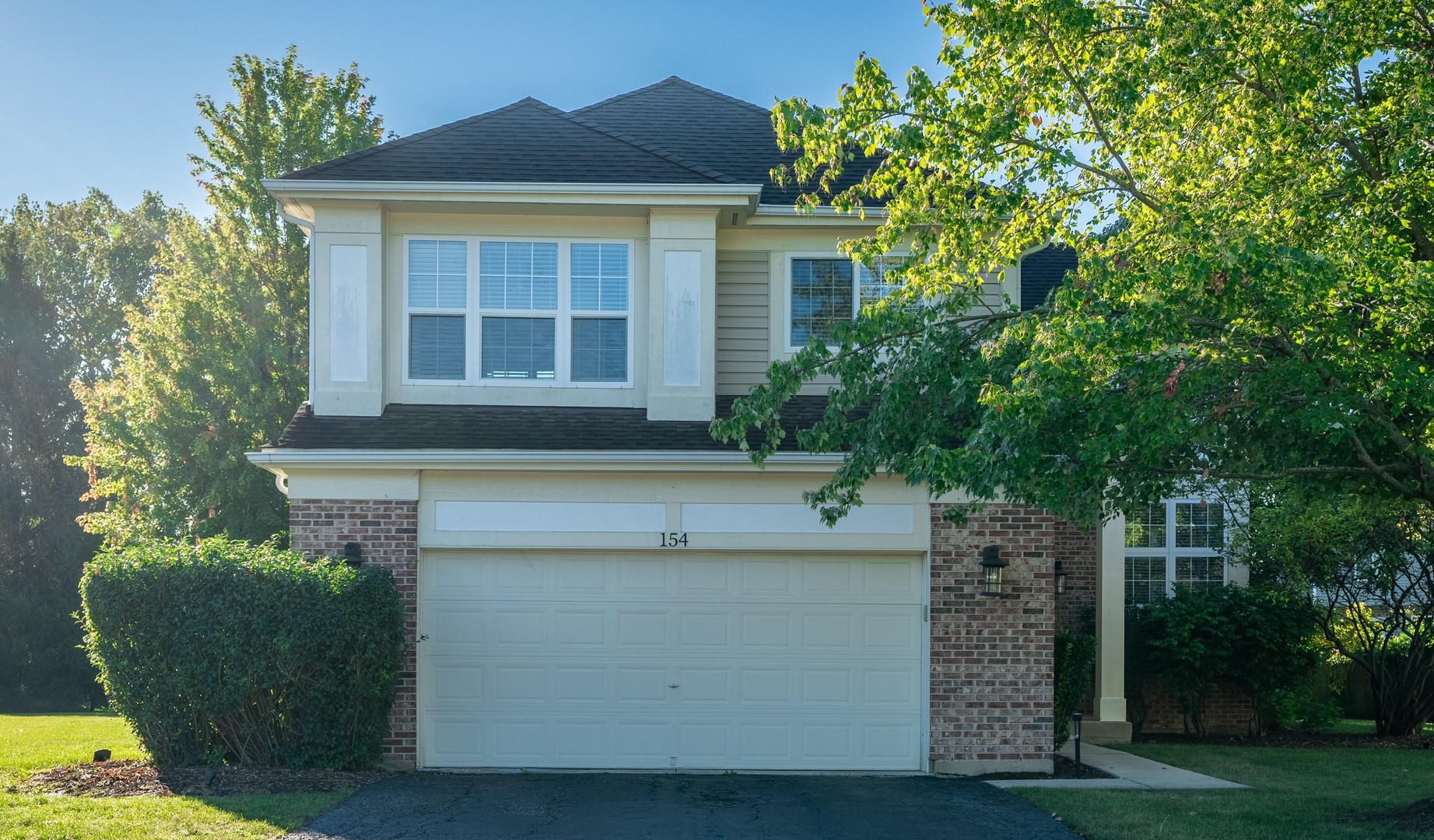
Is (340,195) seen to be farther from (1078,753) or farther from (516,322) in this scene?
(1078,753)

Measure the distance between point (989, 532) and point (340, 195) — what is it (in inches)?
284

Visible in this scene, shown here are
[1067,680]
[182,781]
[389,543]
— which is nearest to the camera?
[182,781]

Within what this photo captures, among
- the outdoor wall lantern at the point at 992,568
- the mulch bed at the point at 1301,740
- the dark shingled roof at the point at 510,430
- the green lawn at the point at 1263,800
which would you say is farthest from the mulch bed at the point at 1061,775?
the mulch bed at the point at 1301,740

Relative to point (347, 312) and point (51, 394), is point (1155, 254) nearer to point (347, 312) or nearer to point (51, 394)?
point (347, 312)

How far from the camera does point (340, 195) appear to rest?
12523 millimetres

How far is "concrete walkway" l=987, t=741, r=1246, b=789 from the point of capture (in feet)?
38.8

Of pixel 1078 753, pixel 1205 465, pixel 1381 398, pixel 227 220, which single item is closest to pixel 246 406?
pixel 227 220

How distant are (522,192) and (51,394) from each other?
2405 cm

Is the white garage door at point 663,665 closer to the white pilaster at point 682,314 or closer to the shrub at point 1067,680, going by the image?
the white pilaster at point 682,314

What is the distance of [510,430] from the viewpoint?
12453 millimetres

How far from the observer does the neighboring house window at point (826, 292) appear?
13.6 metres

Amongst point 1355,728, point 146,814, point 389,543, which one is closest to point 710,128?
point 389,543

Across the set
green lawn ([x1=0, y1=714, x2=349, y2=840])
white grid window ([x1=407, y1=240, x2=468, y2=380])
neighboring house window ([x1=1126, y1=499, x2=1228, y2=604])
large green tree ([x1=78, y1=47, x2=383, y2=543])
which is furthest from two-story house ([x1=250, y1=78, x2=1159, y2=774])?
large green tree ([x1=78, y1=47, x2=383, y2=543])

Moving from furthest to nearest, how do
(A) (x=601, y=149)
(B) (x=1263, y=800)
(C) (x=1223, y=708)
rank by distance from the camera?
1. (C) (x=1223, y=708)
2. (A) (x=601, y=149)
3. (B) (x=1263, y=800)
